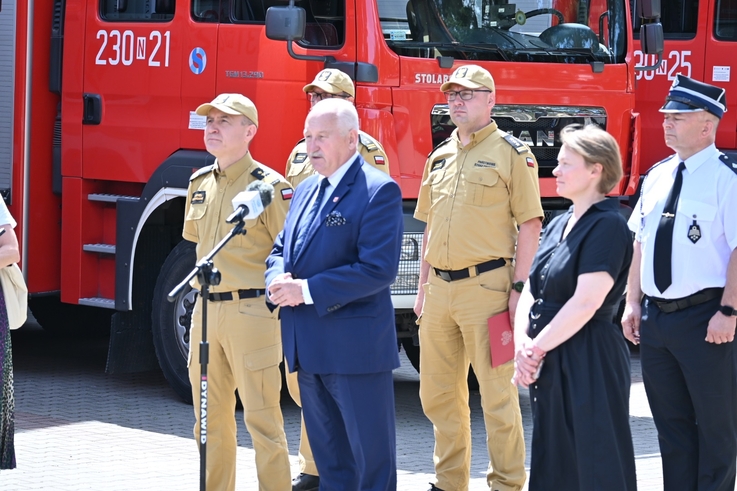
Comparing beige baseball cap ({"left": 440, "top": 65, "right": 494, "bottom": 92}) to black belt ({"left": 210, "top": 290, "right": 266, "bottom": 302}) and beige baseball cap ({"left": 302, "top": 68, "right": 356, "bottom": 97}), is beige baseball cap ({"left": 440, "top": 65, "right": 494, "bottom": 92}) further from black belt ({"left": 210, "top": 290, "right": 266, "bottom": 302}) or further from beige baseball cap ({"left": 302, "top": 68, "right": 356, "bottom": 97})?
black belt ({"left": 210, "top": 290, "right": 266, "bottom": 302})

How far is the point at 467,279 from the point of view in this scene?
5824 mm

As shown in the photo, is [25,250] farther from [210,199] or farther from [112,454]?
[210,199]

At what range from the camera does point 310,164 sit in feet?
20.1

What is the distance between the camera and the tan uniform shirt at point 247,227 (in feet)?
17.9

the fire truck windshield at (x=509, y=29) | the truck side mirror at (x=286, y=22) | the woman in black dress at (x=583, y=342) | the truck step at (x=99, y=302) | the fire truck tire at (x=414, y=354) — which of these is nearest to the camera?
the woman in black dress at (x=583, y=342)

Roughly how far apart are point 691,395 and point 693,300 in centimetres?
41

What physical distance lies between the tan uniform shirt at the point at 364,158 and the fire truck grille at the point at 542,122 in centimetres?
144

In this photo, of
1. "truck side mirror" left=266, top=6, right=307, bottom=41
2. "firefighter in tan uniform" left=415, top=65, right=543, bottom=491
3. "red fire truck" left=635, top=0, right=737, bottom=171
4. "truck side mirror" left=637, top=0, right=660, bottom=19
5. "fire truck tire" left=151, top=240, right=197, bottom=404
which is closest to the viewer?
"firefighter in tan uniform" left=415, top=65, right=543, bottom=491

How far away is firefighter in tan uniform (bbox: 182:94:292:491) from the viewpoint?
5430mm

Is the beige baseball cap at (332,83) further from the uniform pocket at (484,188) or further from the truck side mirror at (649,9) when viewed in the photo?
the truck side mirror at (649,9)

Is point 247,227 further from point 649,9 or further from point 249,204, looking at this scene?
point 649,9

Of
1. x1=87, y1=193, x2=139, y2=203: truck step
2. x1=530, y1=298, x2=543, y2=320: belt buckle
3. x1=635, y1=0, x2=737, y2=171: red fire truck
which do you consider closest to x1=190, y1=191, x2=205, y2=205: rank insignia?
x1=530, y1=298, x2=543, y2=320: belt buckle

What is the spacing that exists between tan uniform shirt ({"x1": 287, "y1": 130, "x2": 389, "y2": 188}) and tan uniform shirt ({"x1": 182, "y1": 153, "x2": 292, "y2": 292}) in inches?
29.2

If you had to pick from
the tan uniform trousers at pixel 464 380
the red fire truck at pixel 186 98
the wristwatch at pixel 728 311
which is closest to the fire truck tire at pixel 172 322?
the red fire truck at pixel 186 98
